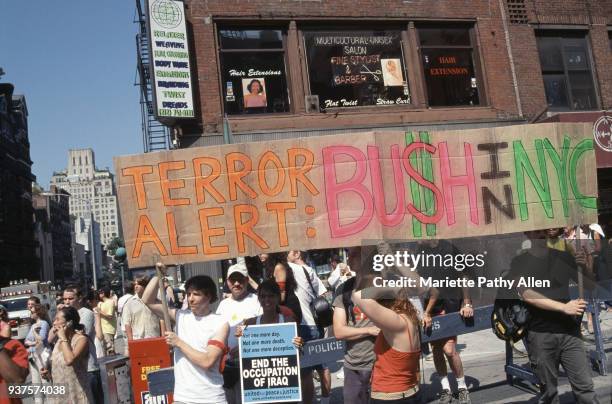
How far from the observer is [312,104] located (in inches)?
595

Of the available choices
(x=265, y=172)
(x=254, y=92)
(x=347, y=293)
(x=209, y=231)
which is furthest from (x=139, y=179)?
(x=254, y=92)

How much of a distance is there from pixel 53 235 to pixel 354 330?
126 metres

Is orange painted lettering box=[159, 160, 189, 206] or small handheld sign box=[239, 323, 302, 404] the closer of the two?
small handheld sign box=[239, 323, 302, 404]

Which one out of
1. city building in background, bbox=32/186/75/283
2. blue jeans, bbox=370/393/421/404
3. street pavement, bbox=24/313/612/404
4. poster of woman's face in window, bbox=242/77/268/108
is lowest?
street pavement, bbox=24/313/612/404

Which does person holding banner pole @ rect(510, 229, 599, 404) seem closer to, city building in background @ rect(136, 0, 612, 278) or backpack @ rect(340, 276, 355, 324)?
backpack @ rect(340, 276, 355, 324)

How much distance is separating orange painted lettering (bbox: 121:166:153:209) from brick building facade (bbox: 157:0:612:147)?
27.0 feet

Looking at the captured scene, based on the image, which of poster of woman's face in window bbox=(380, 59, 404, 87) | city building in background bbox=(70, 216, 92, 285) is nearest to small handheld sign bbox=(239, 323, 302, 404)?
poster of woman's face in window bbox=(380, 59, 404, 87)

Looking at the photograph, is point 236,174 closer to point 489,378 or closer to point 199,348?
point 199,348

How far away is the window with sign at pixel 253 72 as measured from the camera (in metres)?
14.9

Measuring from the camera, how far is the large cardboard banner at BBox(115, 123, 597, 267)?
241 inches

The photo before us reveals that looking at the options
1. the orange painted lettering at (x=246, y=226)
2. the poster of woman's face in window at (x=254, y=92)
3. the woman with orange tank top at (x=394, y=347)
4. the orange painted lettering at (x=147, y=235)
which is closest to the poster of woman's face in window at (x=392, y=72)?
the poster of woman's face in window at (x=254, y=92)

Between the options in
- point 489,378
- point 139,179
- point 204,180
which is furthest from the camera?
point 489,378

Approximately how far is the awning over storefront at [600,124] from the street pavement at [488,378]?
5491 millimetres

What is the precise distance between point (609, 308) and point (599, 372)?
6006 mm
